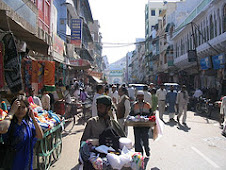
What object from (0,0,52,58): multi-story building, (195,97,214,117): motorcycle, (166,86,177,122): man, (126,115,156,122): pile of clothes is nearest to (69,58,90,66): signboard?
(166,86,177,122): man

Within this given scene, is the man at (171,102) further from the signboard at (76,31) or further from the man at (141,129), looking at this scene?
the signboard at (76,31)

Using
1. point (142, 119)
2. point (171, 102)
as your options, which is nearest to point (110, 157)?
point (142, 119)

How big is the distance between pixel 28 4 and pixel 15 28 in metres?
1.22

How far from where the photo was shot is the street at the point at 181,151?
15.3 feet

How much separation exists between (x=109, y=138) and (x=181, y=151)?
3.80 m

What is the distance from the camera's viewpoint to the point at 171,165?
15.3ft

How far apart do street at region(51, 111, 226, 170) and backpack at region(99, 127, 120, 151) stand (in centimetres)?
231

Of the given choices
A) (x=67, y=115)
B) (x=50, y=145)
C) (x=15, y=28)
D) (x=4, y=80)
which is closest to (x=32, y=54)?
(x=67, y=115)

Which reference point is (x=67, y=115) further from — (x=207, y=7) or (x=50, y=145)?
(x=207, y=7)

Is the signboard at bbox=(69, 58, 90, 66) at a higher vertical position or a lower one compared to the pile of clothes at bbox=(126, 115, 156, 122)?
higher

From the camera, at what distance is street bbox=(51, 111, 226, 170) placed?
4.67 metres

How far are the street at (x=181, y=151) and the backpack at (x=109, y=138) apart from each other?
2310 mm

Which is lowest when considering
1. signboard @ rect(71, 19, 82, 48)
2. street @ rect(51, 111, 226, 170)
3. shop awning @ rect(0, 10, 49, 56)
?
street @ rect(51, 111, 226, 170)

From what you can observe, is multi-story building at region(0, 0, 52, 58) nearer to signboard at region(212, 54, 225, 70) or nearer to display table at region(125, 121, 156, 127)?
display table at region(125, 121, 156, 127)
